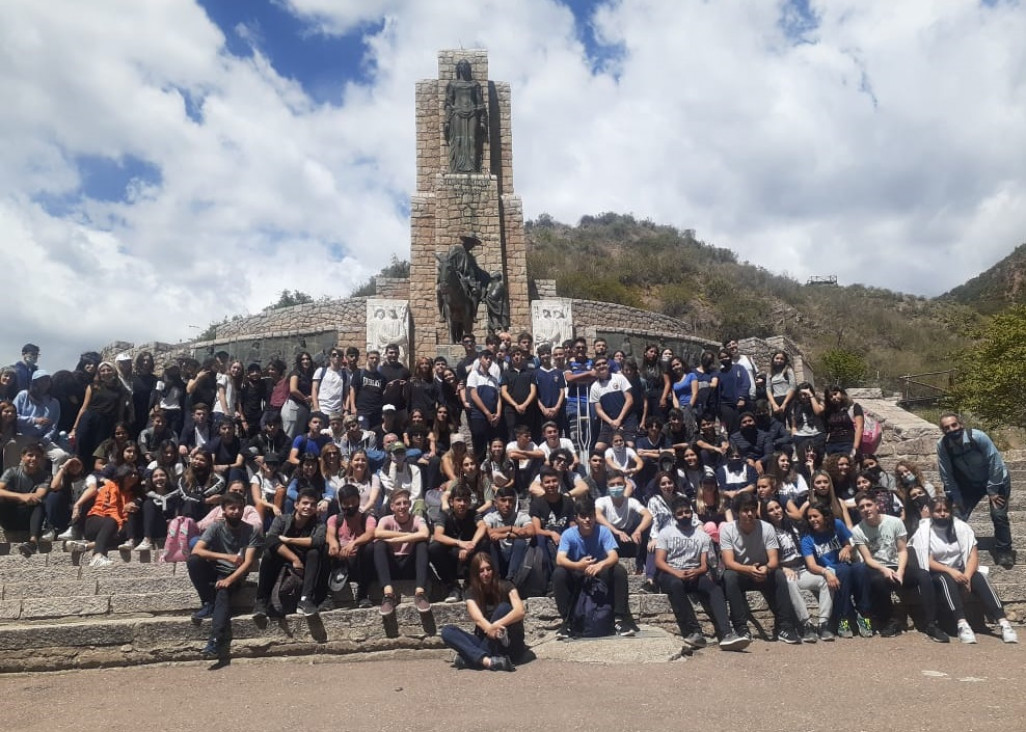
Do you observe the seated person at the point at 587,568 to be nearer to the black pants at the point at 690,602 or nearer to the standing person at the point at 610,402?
the black pants at the point at 690,602

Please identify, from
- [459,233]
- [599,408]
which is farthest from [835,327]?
[599,408]

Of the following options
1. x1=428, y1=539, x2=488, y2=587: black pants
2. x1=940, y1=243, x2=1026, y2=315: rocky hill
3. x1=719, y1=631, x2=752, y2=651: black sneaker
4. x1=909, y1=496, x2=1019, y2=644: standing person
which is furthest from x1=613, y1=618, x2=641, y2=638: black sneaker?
x1=940, y1=243, x2=1026, y2=315: rocky hill

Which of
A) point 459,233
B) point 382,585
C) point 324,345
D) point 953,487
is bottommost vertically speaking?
point 382,585

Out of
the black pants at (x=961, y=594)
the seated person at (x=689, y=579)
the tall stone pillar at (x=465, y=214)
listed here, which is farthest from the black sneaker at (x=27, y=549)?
the tall stone pillar at (x=465, y=214)

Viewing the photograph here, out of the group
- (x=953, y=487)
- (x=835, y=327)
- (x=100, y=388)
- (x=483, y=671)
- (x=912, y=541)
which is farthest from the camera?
(x=835, y=327)

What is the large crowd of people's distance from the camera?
5.22 m

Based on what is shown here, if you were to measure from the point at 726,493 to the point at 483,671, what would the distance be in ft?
9.86

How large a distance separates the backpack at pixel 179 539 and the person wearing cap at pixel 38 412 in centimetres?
190

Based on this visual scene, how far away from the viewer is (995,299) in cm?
4291

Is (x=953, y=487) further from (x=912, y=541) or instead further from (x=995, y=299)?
(x=995, y=299)

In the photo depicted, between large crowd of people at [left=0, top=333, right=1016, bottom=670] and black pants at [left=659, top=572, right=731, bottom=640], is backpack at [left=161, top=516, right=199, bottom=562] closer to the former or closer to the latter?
large crowd of people at [left=0, top=333, right=1016, bottom=670]

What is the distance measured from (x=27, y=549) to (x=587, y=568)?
4.59m

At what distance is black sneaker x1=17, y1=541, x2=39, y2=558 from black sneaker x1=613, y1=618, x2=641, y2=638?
15.6 feet

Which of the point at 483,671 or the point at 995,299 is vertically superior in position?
the point at 995,299
